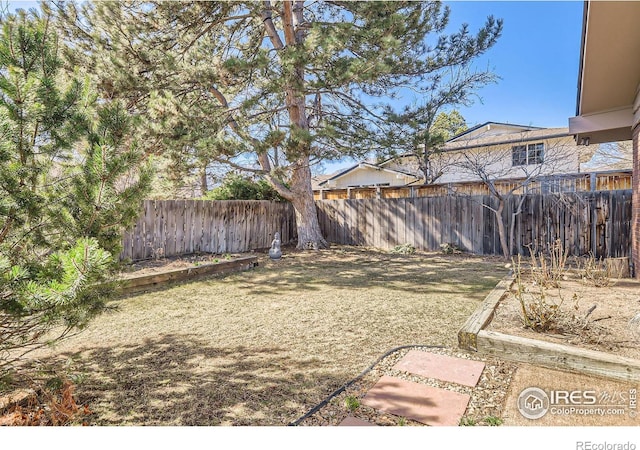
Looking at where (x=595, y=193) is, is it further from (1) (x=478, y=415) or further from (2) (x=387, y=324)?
(1) (x=478, y=415)

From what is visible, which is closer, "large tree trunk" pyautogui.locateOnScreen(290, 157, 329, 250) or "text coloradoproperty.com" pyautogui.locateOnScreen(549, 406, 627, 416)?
"text coloradoproperty.com" pyautogui.locateOnScreen(549, 406, 627, 416)

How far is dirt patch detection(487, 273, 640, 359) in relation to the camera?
238 centimetres

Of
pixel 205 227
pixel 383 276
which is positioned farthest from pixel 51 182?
pixel 205 227

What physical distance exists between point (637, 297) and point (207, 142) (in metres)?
6.81

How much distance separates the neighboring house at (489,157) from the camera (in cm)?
1241

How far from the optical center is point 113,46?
6684 millimetres

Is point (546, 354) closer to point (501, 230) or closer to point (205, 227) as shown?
point (501, 230)

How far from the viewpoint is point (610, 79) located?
426cm

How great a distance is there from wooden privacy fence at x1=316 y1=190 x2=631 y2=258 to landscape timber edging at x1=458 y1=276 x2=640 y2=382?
5.99m

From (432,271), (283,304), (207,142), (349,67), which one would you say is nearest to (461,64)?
(349,67)

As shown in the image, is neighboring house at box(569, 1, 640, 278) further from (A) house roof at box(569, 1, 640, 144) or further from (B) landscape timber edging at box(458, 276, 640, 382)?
(B) landscape timber edging at box(458, 276, 640, 382)

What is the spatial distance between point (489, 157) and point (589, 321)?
1117 cm

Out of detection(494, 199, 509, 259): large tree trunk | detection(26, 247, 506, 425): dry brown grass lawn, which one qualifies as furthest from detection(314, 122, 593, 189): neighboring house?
detection(26, 247, 506, 425): dry brown grass lawn

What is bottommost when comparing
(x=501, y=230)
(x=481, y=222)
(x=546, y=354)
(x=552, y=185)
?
(x=546, y=354)
